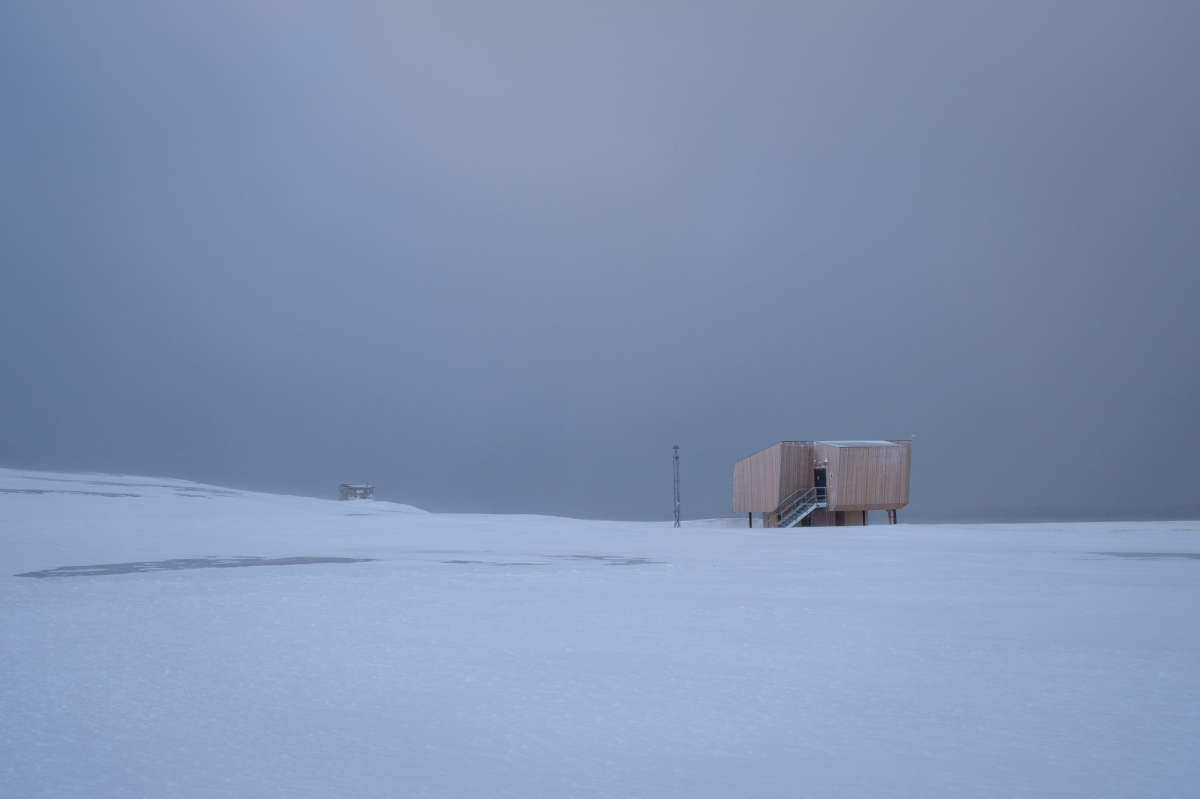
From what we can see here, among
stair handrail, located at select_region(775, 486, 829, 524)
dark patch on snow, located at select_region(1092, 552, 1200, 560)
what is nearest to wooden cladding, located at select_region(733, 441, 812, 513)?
stair handrail, located at select_region(775, 486, 829, 524)

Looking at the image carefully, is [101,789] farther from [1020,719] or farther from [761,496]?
[761,496]

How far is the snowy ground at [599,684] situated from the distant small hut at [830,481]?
2004 cm

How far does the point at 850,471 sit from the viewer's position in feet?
92.6

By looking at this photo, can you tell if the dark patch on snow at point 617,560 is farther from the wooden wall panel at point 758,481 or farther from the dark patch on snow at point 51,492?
the wooden wall panel at point 758,481

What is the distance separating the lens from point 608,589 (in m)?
7.38

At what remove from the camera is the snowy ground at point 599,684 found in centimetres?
272

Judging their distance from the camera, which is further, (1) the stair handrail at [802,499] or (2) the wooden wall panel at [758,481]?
(2) the wooden wall panel at [758,481]

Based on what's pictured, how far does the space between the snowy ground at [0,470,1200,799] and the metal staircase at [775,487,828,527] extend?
20.4m

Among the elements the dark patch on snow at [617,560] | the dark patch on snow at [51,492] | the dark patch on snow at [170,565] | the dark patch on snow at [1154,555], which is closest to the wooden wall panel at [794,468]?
the dark patch on snow at [1154,555]

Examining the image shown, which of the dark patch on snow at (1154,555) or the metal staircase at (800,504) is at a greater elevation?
the dark patch on snow at (1154,555)

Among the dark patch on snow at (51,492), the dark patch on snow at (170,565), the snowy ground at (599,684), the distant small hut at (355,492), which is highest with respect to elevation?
the snowy ground at (599,684)

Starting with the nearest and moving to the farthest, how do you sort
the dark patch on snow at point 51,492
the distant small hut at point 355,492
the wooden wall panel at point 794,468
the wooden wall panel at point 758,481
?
the dark patch on snow at point 51,492 < the wooden wall panel at point 794,468 < the wooden wall panel at point 758,481 < the distant small hut at point 355,492

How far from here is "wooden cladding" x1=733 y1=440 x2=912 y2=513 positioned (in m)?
28.2

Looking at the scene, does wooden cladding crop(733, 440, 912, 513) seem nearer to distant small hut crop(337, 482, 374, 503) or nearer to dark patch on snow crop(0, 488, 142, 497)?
dark patch on snow crop(0, 488, 142, 497)
